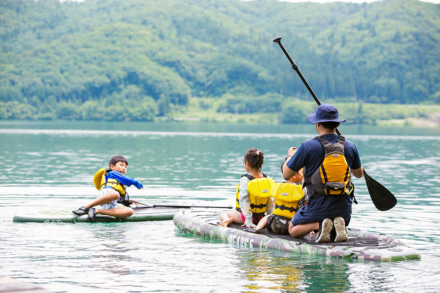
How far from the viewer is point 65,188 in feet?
70.5

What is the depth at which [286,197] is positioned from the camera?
1058cm

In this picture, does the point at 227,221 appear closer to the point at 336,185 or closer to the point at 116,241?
the point at 116,241

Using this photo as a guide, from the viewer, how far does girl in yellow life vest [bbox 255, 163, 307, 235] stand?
34.6 ft

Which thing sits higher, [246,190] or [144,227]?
[246,190]

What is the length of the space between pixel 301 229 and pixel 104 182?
16.4ft

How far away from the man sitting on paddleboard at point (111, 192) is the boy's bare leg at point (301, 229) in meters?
3.99

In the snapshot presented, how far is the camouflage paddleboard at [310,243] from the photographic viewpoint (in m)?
9.57

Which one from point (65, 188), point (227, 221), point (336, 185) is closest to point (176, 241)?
point (227, 221)

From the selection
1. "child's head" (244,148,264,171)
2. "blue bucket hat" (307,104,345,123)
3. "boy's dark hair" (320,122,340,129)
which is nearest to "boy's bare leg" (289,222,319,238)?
"child's head" (244,148,264,171)

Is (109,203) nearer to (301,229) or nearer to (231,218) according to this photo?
(231,218)

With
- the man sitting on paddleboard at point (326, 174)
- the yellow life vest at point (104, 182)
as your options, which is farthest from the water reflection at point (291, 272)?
the yellow life vest at point (104, 182)

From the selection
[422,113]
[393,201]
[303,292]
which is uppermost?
[422,113]

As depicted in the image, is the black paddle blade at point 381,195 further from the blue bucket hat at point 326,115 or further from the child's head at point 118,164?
the child's head at point 118,164

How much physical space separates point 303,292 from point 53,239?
513 cm
